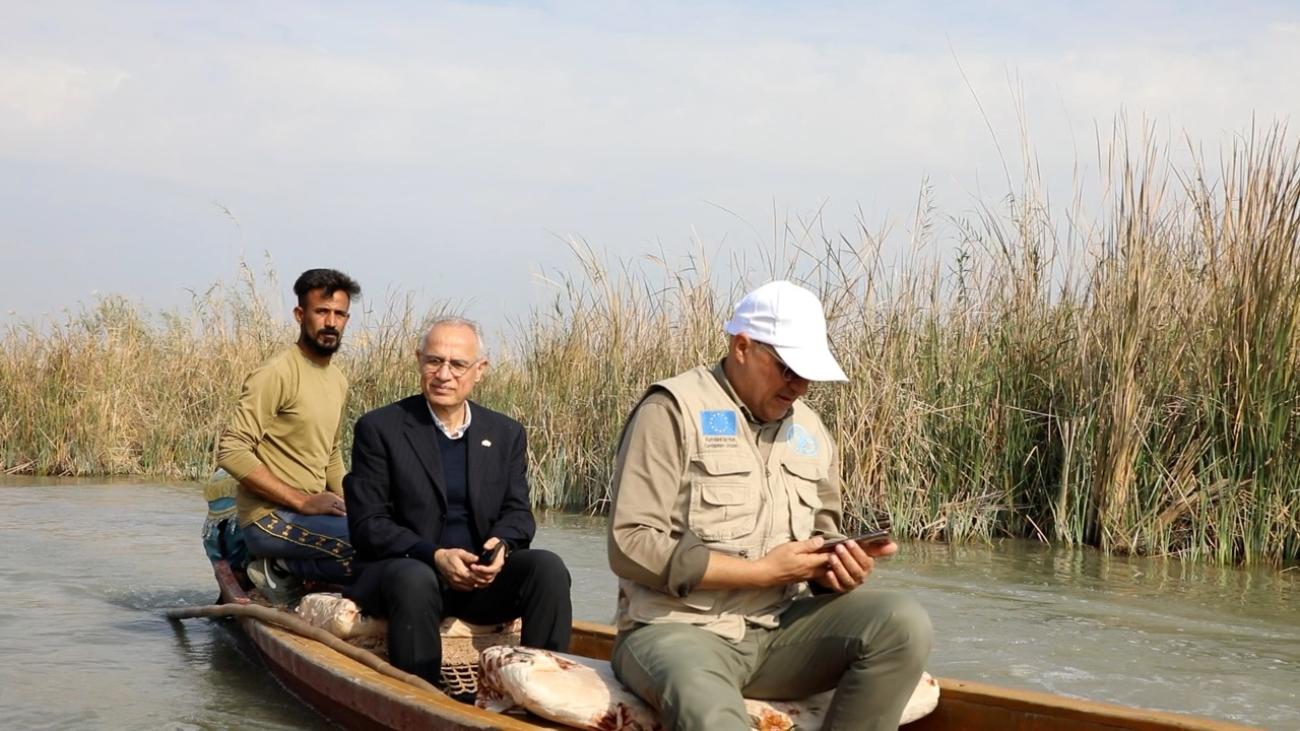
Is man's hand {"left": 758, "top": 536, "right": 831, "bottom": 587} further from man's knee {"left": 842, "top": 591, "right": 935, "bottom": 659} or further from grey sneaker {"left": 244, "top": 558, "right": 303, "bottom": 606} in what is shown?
grey sneaker {"left": 244, "top": 558, "right": 303, "bottom": 606}

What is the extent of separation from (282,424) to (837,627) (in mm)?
3158

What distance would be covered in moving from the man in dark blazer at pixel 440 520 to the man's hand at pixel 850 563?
55.3 inches

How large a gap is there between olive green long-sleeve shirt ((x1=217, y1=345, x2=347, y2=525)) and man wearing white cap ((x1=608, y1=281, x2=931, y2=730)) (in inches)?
105

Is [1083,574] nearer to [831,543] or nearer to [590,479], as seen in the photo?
[590,479]

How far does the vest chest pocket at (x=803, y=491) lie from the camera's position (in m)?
3.83

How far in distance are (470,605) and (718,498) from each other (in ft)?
5.64

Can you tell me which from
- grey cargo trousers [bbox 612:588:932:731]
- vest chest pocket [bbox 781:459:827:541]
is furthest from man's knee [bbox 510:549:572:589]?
vest chest pocket [bbox 781:459:827:541]

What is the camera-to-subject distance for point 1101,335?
29.0 ft

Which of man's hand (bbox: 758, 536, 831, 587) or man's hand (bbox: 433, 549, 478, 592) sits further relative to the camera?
man's hand (bbox: 433, 549, 478, 592)

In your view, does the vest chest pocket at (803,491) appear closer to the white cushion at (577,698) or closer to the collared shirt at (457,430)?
the white cushion at (577,698)

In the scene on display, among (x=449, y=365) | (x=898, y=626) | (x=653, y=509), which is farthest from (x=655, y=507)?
(x=449, y=365)

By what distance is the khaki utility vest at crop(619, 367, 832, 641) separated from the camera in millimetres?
3643

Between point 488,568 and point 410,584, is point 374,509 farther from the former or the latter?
point 488,568

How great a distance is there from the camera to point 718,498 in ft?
12.0
